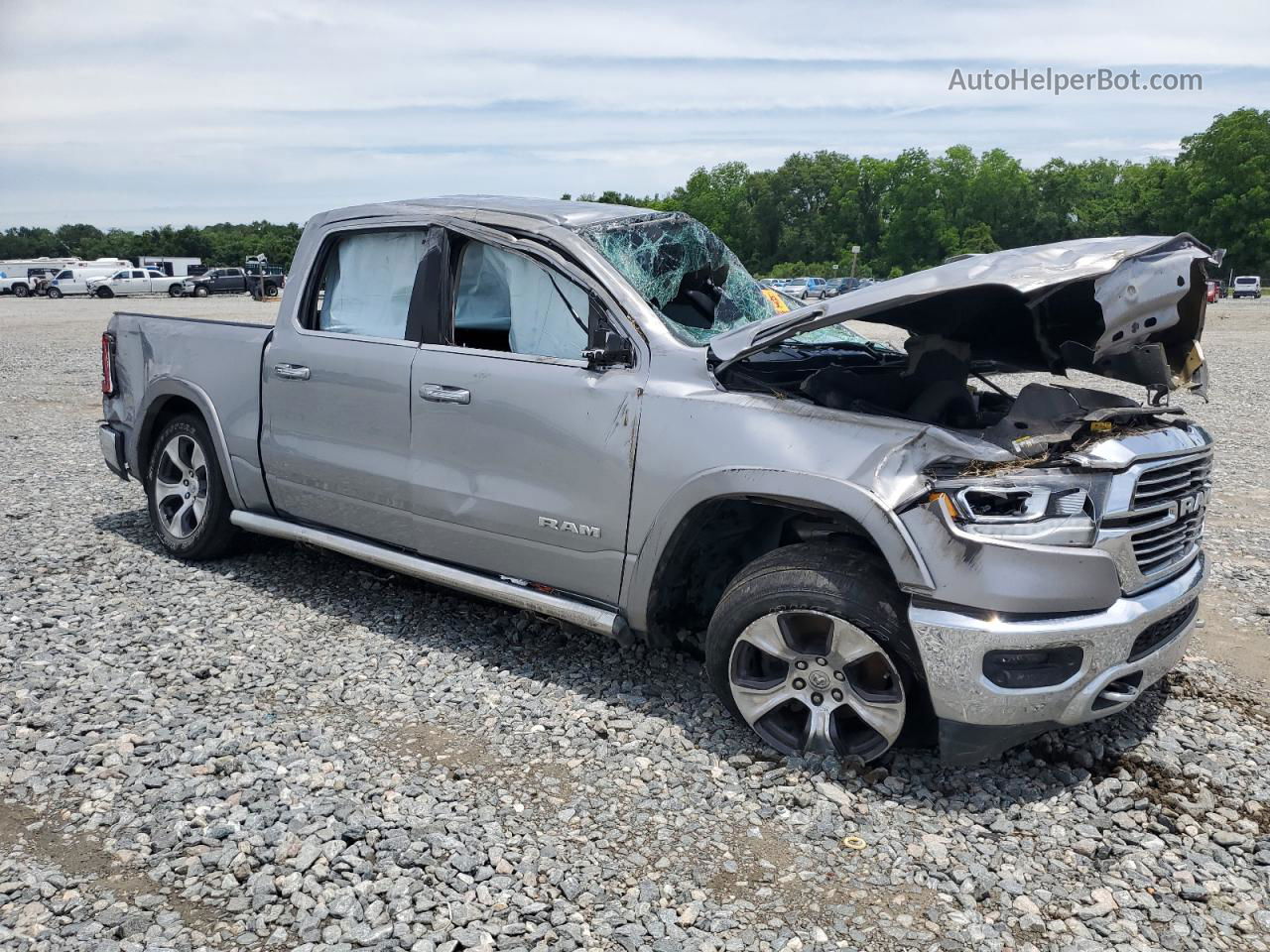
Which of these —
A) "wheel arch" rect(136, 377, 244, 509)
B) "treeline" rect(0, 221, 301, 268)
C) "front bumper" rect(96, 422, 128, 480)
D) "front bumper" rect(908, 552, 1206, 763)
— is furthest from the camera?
"treeline" rect(0, 221, 301, 268)

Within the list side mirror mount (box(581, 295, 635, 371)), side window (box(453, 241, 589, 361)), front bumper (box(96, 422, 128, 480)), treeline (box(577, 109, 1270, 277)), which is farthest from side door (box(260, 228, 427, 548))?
treeline (box(577, 109, 1270, 277))

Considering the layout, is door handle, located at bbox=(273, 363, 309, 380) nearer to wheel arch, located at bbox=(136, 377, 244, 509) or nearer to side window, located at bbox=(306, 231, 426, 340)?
side window, located at bbox=(306, 231, 426, 340)

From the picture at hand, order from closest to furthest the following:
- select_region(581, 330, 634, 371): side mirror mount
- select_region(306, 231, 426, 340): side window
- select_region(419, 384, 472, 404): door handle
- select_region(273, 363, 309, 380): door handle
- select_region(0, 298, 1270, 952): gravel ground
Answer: select_region(0, 298, 1270, 952): gravel ground, select_region(581, 330, 634, 371): side mirror mount, select_region(419, 384, 472, 404): door handle, select_region(306, 231, 426, 340): side window, select_region(273, 363, 309, 380): door handle

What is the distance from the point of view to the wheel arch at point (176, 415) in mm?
5672

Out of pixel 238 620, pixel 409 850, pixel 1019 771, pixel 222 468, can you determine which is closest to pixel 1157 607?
pixel 1019 771

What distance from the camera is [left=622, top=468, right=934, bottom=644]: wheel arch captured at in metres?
3.44

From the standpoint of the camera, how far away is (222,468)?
569cm

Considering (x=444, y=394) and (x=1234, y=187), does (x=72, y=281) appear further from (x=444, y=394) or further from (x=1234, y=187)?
(x=1234, y=187)

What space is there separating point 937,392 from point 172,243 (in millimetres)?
121821

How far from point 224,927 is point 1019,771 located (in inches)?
104

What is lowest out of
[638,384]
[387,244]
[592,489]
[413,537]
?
[413,537]

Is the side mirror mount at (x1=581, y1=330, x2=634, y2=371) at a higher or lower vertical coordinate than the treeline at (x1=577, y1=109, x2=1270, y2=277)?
lower

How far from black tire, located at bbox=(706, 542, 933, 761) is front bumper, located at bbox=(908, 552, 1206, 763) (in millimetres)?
135

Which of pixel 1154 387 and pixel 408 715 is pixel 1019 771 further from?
pixel 408 715
